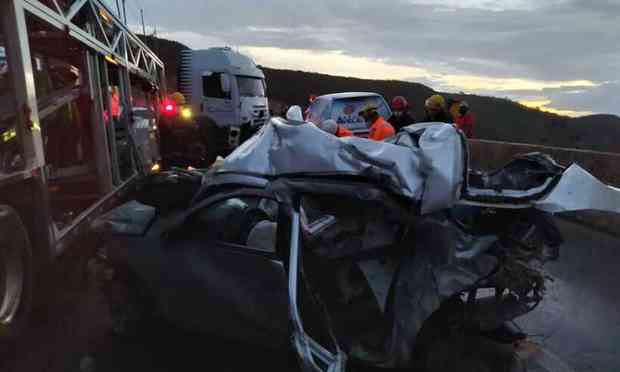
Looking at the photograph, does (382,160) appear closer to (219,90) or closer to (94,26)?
(94,26)

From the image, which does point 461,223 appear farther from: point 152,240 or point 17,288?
point 17,288

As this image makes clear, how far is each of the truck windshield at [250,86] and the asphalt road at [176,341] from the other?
12.7m

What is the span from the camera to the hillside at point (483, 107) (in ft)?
180

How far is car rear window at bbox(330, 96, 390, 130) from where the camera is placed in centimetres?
1269

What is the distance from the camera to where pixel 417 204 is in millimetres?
3207

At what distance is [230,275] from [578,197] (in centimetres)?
230

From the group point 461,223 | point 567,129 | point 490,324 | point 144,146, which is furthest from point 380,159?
point 567,129

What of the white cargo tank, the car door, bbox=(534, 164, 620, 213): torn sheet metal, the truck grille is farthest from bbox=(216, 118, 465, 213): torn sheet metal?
the truck grille

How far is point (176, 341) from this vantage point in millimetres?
4277

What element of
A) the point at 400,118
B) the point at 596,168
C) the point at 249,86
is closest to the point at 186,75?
the point at 249,86

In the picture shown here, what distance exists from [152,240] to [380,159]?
1866mm

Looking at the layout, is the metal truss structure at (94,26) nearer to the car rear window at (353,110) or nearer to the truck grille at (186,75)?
the car rear window at (353,110)

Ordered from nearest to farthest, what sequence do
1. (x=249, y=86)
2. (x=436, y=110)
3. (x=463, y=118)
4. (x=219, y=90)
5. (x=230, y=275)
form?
(x=230, y=275), (x=436, y=110), (x=463, y=118), (x=219, y=90), (x=249, y=86)

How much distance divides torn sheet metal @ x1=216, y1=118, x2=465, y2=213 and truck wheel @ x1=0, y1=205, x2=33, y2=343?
5.75 ft
